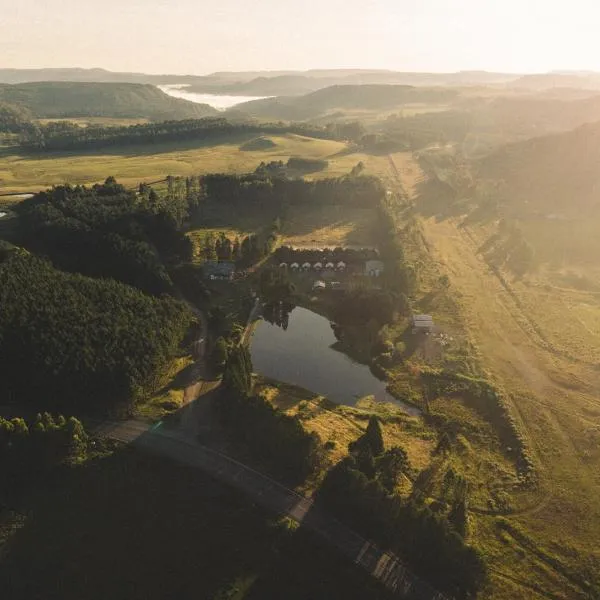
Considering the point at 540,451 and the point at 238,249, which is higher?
the point at 238,249

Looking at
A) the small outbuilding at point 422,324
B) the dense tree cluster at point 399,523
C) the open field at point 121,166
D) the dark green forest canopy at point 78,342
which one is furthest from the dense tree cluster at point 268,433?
the open field at point 121,166

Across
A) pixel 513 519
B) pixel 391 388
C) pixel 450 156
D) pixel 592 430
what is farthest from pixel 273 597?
pixel 450 156

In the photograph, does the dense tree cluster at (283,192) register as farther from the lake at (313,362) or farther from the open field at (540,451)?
the lake at (313,362)

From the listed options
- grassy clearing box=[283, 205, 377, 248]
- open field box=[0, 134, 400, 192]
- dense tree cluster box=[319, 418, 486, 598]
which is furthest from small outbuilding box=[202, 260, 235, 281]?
open field box=[0, 134, 400, 192]

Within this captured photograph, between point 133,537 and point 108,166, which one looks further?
point 108,166

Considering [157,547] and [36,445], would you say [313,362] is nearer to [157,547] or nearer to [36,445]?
[157,547]

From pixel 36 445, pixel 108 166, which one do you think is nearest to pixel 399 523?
pixel 36 445

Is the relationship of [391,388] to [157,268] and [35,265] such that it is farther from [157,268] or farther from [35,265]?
[35,265]
